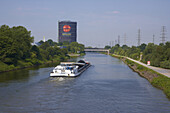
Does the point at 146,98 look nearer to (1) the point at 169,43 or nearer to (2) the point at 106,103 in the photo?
(2) the point at 106,103

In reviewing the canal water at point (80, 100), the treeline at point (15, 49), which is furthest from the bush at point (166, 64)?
the treeline at point (15, 49)

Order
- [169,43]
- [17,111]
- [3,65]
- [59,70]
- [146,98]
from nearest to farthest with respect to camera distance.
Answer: [17,111] → [146,98] → [59,70] → [3,65] → [169,43]

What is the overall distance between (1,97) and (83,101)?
12122 millimetres

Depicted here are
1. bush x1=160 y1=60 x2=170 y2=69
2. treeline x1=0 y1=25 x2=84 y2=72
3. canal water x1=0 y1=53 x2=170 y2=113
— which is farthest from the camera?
treeline x1=0 y1=25 x2=84 y2=72

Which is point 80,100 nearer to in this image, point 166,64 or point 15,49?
point 166,64

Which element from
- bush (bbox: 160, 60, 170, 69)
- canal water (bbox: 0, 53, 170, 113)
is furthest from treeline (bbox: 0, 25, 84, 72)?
bush (bbox: 160, 60, 170, 69)

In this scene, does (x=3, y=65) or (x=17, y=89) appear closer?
(x=17, y=89)

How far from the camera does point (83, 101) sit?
32375 millimetres

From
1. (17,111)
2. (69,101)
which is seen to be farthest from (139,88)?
(17,111)

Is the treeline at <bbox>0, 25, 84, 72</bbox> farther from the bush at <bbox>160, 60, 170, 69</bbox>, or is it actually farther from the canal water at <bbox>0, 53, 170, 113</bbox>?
the bush at <bbox>160, 60, 170, 69</bbox>

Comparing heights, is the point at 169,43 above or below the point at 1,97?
above

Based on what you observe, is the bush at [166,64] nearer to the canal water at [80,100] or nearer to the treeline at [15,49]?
the canal water at [80,100]

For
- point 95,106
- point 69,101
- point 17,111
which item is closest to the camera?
point 17,111

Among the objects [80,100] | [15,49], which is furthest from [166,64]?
[15,49]
